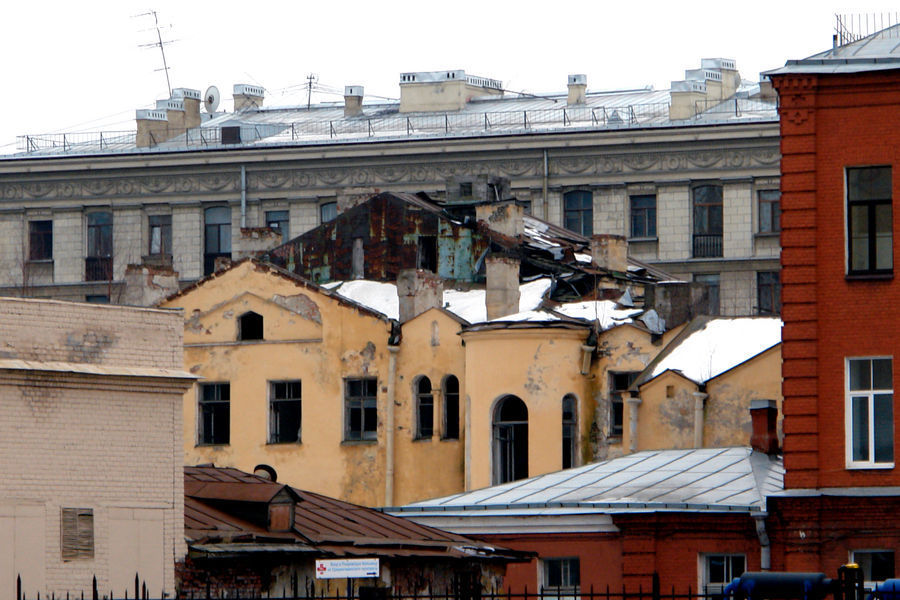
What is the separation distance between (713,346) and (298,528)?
666 inches

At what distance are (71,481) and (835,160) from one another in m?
11.7

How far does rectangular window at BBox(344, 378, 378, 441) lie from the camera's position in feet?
178

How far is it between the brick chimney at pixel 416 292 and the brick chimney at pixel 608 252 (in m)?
4.20

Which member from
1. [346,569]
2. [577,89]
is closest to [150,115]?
[577,89]

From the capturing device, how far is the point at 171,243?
83.6m

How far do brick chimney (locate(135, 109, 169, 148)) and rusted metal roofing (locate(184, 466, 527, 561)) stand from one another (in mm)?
49151

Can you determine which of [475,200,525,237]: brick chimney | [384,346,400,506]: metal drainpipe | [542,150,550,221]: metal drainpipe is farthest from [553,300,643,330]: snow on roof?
[542,150,550,221]: metal drainpipe

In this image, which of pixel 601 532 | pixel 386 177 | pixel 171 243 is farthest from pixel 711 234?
pixel 601 532

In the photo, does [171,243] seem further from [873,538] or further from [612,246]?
[873,538]

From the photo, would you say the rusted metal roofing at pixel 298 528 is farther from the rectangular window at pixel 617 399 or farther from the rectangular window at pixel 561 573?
the rectangular window at pixel 617 399

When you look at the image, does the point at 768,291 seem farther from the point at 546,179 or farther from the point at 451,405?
the point at 451,405

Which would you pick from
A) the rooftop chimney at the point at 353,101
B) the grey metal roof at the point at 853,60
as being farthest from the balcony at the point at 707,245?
the grey metal roof at the point at 853,60

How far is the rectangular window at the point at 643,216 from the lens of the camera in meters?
79.3

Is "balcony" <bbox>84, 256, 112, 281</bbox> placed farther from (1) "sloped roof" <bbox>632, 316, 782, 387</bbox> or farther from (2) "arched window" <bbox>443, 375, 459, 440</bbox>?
(1) "sloped roof" <bbox>632, 316, 782, 387</bbox>
